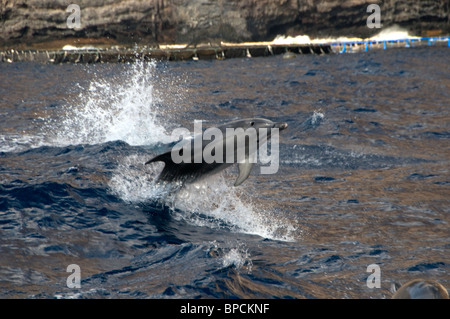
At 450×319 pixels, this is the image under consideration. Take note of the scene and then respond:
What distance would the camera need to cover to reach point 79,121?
1524cm

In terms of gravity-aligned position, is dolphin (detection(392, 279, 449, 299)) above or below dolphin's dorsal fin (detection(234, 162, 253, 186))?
below

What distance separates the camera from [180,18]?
67.9 meters

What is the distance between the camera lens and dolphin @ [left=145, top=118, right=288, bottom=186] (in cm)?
688

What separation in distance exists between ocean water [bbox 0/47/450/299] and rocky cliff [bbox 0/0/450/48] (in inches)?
2138

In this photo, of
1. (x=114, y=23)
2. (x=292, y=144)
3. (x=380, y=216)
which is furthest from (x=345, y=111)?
(x=114, y=23)

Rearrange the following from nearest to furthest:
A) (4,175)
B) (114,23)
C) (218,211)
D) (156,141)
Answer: (218,211)
(4,175)
(156,141)
(114,23)

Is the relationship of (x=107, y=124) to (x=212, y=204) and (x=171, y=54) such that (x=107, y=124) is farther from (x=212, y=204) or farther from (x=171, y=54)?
(x=171, y=54)

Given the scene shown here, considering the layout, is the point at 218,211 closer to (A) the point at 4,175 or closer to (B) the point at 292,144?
(A) the point at 4,175

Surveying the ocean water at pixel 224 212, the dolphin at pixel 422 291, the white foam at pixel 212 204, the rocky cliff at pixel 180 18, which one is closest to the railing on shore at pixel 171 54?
the rocky cliff at pixel 180 18

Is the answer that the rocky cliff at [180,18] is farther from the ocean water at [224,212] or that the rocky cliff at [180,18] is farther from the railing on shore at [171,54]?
the ocean water at [224,212]

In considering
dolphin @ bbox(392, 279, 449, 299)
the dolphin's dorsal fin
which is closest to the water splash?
the dolphin's dorsal fin

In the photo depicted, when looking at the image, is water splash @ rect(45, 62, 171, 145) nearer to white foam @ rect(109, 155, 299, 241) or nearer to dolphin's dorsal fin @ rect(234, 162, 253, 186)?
white foam @ rect(109, 155, 299, 241)

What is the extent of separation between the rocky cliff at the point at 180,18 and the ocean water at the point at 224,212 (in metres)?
54.3
